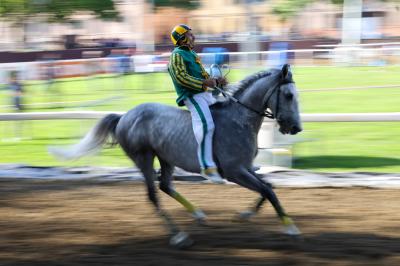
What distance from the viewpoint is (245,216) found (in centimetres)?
705

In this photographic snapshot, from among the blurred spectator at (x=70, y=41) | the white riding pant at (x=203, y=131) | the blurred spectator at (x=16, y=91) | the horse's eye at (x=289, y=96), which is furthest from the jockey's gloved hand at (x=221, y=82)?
the blurred spectator at (x=70, y=41)

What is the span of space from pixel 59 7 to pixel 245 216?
1180 inches

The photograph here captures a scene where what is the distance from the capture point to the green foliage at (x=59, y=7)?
3469 cm

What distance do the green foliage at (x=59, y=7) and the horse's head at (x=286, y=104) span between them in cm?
2937

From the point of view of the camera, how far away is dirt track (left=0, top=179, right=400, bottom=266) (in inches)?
232

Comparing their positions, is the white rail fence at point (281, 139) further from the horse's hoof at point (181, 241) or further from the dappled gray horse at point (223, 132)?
the horse's hoof at point (181, 241)

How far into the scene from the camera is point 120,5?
37.9 m

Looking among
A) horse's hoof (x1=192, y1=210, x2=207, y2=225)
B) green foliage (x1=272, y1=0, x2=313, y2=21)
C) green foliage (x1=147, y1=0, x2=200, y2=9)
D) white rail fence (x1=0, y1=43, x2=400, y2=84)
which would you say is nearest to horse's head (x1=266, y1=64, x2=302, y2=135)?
horse's hoof (x1=192, y1=210, x2=207, y2=225)

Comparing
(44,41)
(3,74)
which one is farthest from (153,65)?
(44,41)

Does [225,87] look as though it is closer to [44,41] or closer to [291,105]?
[291,105]

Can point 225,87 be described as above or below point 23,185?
above

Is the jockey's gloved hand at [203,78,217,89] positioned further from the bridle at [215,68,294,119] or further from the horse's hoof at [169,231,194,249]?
the horse's hoof at [169,231,194,249]

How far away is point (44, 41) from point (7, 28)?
9.06ft

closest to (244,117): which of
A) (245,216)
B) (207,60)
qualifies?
(245,216)
